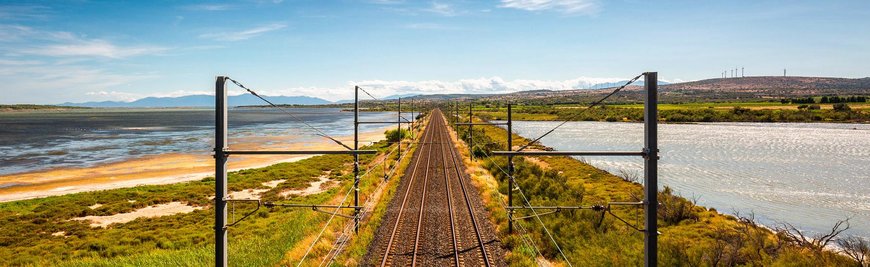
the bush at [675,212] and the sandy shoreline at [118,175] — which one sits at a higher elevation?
the bush at [675,212]

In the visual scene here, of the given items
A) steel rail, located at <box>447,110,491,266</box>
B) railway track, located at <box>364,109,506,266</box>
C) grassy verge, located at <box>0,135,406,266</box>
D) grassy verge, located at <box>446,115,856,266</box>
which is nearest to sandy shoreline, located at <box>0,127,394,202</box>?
grassy verge, located at <box>0,135,406,266</box>

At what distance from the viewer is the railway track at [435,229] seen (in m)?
14.9

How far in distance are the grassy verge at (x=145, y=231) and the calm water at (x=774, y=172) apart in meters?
21.4

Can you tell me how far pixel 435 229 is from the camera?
18531mm

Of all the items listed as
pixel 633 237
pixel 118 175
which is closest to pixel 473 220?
pixel 633 237

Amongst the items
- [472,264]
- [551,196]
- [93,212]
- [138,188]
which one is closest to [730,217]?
[551,196]

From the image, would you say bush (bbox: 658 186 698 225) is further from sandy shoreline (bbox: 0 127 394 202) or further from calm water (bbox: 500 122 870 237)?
sandy shoreline (bbox: 0 127 394 202)

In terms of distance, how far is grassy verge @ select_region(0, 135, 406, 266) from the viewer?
17094 millimetres

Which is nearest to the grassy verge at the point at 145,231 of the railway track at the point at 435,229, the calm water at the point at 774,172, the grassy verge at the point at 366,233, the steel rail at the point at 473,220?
the grassy verge at the point at 366,233

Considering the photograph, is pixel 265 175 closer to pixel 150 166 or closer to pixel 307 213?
pixel 150 166

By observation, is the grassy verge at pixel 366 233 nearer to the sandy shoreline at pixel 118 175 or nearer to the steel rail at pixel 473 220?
the steel rail at pixel 473 220

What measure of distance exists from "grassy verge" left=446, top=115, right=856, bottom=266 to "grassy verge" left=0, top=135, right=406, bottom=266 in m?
8.24

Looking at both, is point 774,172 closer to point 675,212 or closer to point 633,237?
point 675,212

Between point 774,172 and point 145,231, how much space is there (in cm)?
→ 4064
